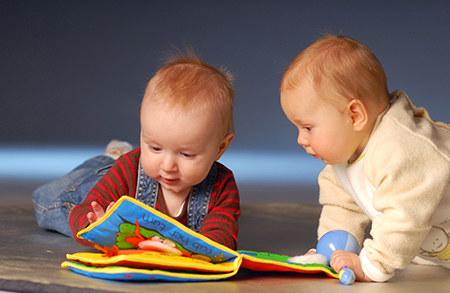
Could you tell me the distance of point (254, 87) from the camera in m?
5.21

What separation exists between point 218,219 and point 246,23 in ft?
14.1

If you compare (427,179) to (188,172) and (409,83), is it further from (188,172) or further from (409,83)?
(409,83)

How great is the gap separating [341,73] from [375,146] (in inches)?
7.1

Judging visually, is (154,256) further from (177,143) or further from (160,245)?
(177,143)

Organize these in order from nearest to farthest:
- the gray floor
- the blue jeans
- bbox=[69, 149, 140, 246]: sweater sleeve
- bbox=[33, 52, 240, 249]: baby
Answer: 1. the gray floor
2. bbox=[33, 52, 240, 249]: baby
3. bbox=[69, 149, 140, 246]: sweater sleeve
4. the blue jeans

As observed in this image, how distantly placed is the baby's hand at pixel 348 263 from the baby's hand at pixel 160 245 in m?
0.36

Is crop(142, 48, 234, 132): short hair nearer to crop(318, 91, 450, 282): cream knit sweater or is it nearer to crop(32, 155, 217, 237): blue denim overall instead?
crop(32, 155, 217, 237): blue denim overall

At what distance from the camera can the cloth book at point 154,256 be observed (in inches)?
37.8

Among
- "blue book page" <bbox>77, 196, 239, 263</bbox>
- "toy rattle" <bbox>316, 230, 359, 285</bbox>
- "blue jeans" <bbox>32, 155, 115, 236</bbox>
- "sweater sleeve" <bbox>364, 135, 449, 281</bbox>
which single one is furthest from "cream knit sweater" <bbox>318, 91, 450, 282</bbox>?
"blue jeans" <bbox>32, 155, 115, 236</bbox>

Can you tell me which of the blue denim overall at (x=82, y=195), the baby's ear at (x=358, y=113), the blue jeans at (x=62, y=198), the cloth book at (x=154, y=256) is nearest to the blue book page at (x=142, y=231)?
the cloth book at (x=154, y=256)

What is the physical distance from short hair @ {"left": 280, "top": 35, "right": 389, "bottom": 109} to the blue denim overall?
410 mm

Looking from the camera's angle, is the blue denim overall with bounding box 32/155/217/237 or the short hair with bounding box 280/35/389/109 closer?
the short hair with bounding box 280/35/389/109

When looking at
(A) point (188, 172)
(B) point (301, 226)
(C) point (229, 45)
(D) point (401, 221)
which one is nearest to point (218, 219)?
(A) point (188, 172)

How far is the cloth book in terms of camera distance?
96 cm
